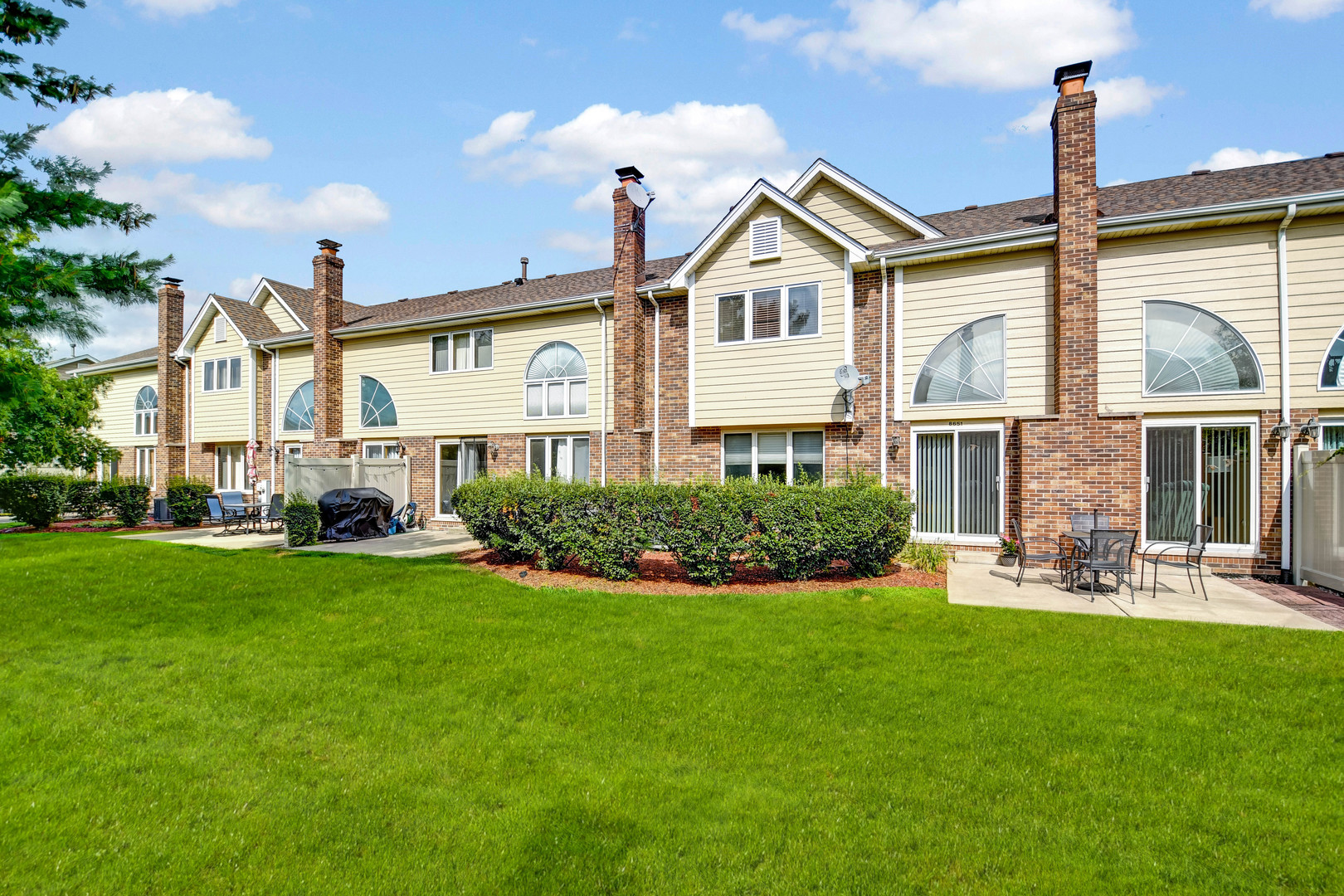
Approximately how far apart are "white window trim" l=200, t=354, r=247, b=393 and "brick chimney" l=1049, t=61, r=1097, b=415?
75.3 feet

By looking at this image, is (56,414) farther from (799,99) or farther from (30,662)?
(799,99)

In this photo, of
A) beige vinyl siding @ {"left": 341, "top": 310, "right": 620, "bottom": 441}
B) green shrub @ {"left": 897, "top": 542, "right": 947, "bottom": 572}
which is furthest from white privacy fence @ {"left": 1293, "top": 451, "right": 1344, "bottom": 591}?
beige vinyl siding @ {"left": 341, "top": 310, "right": 620, "bottom": 441}

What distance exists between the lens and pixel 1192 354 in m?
10.7

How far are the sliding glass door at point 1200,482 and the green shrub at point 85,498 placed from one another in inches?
1071

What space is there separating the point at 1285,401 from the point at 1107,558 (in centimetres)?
440

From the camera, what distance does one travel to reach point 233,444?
22.5 metres

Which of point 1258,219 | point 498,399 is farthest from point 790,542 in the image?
point 498,399

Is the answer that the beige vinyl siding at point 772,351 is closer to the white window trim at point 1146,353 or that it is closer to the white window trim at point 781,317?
the white window trim at point 781,317

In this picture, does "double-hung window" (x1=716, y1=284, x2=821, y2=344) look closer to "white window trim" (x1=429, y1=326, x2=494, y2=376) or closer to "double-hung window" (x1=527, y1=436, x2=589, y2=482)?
"double-hung window" (x1=527, y1=436, x2=589, y2=482)

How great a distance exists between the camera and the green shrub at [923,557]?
10477 mm

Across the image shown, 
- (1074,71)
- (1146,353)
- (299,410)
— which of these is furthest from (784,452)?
(299,410)

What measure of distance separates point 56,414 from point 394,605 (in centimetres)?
1721

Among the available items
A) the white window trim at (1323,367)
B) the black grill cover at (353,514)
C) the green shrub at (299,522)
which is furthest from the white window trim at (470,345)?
the white window trim at (1323,367)

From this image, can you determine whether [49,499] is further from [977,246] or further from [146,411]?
[977,246]
